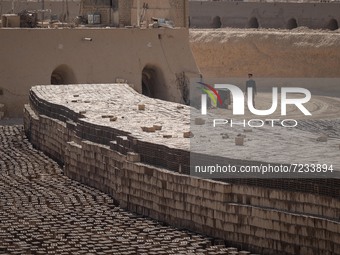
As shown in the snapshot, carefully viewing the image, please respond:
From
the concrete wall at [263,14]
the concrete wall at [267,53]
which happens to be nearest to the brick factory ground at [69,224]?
the concrete wall at [267,53]

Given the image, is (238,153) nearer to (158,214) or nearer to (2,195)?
(158,214)

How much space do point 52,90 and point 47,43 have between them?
4373mm

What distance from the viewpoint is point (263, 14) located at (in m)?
53.9

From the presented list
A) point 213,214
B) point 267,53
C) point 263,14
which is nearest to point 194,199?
point 213,214

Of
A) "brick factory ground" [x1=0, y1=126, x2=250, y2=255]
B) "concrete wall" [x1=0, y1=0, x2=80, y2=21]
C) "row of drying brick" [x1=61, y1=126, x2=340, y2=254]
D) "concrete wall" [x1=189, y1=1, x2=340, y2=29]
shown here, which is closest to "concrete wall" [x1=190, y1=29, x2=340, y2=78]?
"concrete wall" [x1=189, y1=1, x2=340, y2=29]

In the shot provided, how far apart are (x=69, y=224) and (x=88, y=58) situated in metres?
15.0

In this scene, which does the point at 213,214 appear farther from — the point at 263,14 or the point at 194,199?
the point at 263,14

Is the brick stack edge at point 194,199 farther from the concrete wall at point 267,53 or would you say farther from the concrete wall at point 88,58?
the concrete wall at point 267,53

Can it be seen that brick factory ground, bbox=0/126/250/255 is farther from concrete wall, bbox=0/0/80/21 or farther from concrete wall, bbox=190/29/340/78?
concrete wall, bbox=0/0/80/21

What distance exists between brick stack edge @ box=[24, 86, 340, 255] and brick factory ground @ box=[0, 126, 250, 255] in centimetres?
22

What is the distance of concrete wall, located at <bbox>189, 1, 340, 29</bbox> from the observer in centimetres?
5153

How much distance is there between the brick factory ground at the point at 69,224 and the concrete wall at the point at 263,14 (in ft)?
94.7

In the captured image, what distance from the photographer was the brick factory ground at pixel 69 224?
56.7 ft

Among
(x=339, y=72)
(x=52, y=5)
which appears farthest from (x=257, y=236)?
(x=52, y=5)
